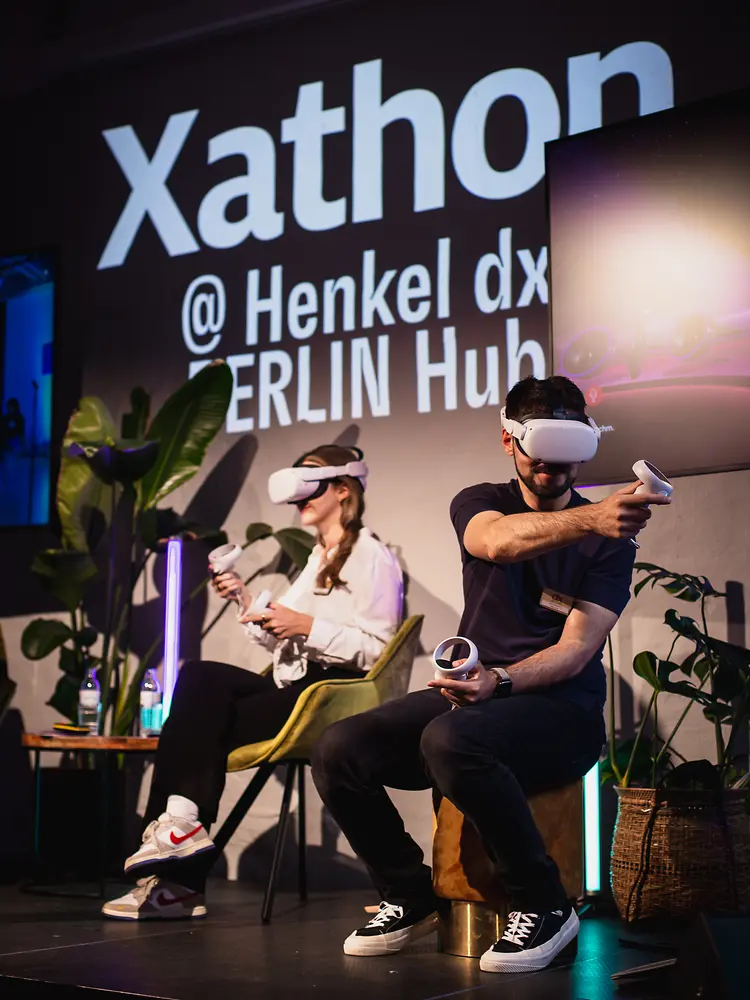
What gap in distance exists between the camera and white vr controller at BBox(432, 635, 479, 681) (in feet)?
8.35

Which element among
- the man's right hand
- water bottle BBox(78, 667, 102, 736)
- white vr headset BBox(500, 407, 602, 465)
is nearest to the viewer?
the man's right hand

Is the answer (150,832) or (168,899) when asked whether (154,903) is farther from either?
(150,832)

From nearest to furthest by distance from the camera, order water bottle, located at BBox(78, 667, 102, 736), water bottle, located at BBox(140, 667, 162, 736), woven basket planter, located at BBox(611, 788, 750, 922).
A: woven basket planter, located at BBox(611, 788, 750, 922), water bottle, located at BBox(140, 667, 162, 736), water bottle, located at BBox(78, 667, 102, 736)

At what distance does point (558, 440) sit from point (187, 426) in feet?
7.31

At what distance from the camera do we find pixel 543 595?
2764 mm

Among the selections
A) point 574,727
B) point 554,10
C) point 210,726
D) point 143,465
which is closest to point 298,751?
point 210,726

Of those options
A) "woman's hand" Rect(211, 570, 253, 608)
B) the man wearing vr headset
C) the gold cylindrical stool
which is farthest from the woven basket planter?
"woman's hand" Rect(211, 570, 253, 608)

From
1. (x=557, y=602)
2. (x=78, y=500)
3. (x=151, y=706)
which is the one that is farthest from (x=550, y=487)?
(x=78, y=500)

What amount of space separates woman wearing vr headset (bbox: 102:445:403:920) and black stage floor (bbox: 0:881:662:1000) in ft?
0.54

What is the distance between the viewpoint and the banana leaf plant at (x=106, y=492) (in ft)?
14.7

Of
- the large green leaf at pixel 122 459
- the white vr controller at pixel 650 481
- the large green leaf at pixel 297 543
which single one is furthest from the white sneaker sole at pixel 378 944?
the large green leaf at pixel 122 459

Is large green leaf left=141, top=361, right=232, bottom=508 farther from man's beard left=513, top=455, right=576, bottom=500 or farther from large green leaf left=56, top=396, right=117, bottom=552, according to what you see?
man's beard left=513, top=455, right=576, bottom=500

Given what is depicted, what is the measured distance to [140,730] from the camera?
14.5 ft

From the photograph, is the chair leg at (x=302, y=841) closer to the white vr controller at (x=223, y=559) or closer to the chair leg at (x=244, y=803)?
the chair leg at (x=244, y=803)
